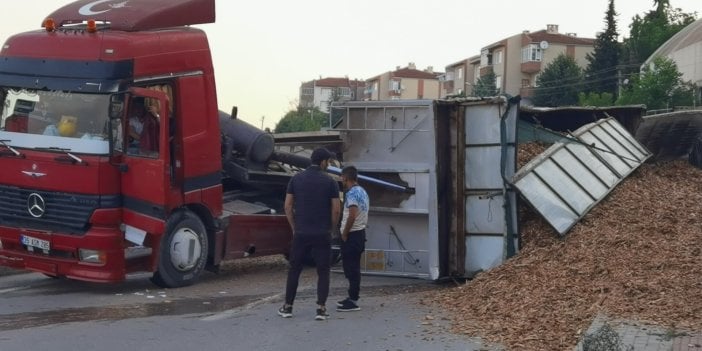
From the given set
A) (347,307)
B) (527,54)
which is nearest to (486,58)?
(527,54)

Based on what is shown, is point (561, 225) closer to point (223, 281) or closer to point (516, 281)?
point (516, 281)

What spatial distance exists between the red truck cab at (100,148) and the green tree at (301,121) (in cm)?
4206

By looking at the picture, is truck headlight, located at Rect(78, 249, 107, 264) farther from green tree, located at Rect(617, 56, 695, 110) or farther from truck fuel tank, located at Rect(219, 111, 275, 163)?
green tree, located at Rect(617, 56, 695, 110)

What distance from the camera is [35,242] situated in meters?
10.7

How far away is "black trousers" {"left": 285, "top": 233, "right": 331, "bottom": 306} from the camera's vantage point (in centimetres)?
923

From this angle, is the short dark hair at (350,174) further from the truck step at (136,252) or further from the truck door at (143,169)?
the truck step at (136,252)

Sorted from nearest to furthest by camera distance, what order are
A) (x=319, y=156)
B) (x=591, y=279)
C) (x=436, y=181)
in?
(x=319, y=156)
(x=591, y=279)
(x=436, y=181)

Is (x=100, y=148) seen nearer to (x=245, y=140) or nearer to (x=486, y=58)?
(x=245, y=140)

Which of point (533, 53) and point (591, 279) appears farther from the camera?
point (533, 53)

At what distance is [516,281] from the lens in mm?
10047

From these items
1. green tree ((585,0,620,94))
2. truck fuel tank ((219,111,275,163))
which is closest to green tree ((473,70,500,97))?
green tree ((585,0,620,94))

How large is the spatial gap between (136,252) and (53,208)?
1073mm

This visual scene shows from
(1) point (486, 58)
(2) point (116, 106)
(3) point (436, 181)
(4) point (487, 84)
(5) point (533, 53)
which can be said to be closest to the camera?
(2) point (116, 106)

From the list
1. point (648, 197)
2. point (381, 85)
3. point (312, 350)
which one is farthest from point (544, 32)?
point (312, 350)
